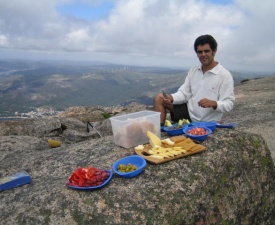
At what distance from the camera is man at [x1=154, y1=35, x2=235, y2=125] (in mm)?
9133

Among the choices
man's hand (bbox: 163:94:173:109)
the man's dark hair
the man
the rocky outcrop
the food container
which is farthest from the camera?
man's hand (bbox: 163:94:173:109)

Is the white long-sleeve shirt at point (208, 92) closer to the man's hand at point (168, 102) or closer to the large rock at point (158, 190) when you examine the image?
the man's hand at point (168, 102)

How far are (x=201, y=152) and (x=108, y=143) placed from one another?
2.87 metres

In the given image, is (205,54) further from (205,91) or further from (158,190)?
(158,190)

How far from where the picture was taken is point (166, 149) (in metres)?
7.18

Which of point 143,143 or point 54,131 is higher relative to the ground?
point 143,143

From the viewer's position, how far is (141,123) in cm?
771

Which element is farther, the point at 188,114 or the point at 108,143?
the point at 188,114

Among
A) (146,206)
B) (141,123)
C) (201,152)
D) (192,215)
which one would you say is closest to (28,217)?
(146,206)

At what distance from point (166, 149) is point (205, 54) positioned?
13.4 ft

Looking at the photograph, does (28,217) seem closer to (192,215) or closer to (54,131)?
(192,215)

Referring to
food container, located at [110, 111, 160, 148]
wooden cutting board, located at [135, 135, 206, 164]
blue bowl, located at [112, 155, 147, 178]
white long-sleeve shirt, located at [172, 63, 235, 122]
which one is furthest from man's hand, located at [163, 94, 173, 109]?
blue bowl, located at [112, 155, 147, 178]

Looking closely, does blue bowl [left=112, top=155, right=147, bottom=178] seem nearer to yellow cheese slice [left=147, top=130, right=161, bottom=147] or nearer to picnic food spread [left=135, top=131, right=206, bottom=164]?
picnic food spread [left=135, top=131, right=206, bottom=164]

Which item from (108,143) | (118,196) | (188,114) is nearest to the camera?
(118,196)
